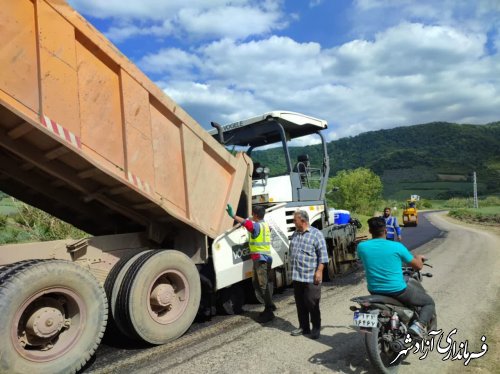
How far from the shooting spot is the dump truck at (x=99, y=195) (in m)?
3.43

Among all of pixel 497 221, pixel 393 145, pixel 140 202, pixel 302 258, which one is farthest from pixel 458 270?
pixel 393 145

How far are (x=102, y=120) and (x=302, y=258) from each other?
270 centimetres

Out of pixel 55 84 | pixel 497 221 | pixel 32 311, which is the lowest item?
pixel 497 221

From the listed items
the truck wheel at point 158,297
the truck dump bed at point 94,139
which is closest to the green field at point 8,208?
the truck dump bed at point 94,139

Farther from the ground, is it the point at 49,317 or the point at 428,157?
the point at 428,157

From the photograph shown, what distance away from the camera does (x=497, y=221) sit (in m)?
29.2

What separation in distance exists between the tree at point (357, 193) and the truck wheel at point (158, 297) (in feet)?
127

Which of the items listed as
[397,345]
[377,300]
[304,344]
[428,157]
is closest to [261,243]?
[304,344]

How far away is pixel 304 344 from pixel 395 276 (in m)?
1.35

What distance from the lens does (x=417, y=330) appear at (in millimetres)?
3871

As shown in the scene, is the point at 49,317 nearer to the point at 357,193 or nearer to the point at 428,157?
the point at 357,193

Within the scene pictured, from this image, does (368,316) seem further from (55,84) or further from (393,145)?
(393,145)

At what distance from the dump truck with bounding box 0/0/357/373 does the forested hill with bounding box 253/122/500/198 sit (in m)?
67.9

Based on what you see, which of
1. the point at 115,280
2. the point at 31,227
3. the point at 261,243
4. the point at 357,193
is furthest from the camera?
the point at 357,193
